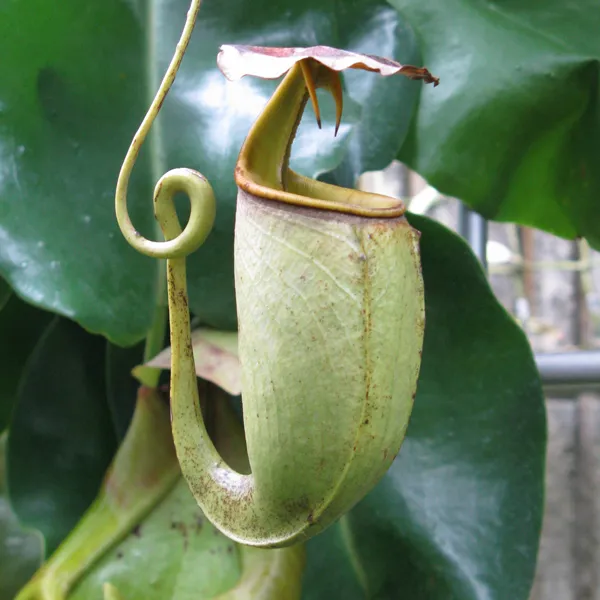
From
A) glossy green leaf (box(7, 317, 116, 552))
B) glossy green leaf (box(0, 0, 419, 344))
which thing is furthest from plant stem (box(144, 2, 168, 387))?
glossy green leaf (box(7, 317, 116, 552))

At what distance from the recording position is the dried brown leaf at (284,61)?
27 centimetres

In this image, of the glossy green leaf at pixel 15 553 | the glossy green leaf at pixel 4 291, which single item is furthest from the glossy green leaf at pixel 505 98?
the glossy green leaf at pixel 15 553

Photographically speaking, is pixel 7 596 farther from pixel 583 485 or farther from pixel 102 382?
pixel 583 485

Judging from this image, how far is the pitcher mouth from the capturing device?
0.29m

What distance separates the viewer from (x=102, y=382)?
0.57 metres

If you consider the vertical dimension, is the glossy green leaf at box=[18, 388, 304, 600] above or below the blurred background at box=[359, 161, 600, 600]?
above

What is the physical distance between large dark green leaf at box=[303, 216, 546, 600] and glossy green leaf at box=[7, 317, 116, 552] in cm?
22

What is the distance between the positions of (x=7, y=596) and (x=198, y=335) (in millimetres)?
296

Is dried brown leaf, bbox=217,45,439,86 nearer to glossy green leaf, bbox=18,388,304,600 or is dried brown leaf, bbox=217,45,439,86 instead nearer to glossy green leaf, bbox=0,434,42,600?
glossy green leaf, bbox=18,388,304,600

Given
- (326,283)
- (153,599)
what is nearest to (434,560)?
(153,599)

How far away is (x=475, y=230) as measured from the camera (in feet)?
2.26

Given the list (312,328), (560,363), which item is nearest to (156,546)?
(312,328)

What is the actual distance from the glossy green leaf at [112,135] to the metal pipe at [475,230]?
0.26m

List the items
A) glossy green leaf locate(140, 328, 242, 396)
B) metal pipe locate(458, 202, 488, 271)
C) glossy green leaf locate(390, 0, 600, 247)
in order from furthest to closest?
1. metal pipe locate(458, 202, 488, 271)
2. glossy green leaf locate(390, 0, 600, 247)
3. glossy green leaf locate(140, 328, 242, 396)
